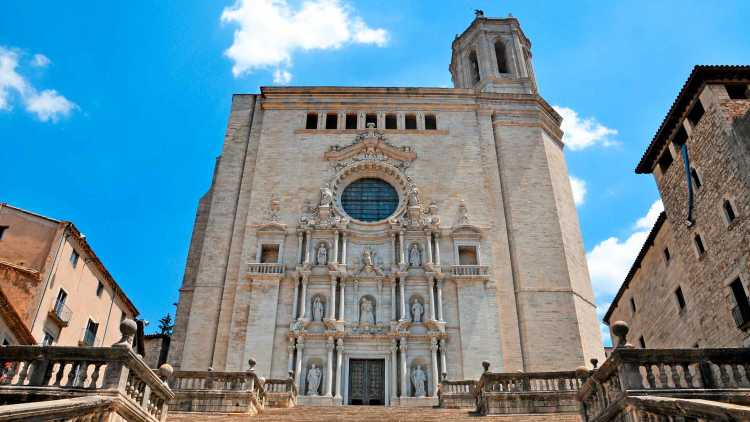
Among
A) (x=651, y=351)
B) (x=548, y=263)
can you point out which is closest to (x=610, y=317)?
(x=548, y=263)

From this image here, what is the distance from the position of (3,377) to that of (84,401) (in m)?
2.10

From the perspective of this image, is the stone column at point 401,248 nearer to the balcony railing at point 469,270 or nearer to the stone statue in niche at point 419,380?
the balcony railing at point 469,270

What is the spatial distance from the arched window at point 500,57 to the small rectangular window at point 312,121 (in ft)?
37.4

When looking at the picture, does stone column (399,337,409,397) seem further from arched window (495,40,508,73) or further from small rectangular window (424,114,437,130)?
arched window (495,40,508,73)

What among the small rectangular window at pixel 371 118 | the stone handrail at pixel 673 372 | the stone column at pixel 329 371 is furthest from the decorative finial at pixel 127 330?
the small rectangular window at pixel 371 118

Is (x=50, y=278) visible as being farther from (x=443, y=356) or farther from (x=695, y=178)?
(x=695, y=178)

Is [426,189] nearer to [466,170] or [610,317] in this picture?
[466,170]

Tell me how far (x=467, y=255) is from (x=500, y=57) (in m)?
14.9

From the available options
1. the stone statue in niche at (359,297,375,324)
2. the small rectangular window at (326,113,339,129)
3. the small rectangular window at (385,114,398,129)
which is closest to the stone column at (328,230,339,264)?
the stone statue in niche at (359,297,375,324)

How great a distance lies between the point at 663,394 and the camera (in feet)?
26.0

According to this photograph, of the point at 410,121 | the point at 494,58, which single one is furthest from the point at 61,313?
the point at 494,58

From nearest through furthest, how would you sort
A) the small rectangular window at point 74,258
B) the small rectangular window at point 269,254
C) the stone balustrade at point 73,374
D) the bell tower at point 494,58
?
1. the stone balustrade at point 73,374
2. the small rectangular window at point 74,258
3. the small rectangular window at point 269,254
4. the bell tower at point 494,58

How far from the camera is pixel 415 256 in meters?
24.1

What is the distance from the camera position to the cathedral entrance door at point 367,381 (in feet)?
68.7
